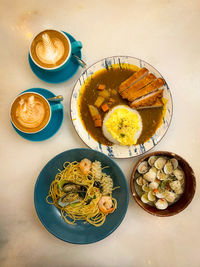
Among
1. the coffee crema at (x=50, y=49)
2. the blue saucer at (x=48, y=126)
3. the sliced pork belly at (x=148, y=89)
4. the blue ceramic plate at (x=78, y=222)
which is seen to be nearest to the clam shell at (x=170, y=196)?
the blue ceramic plate at (x=78, y=222)

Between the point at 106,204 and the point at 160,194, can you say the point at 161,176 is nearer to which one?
the point at 160,194

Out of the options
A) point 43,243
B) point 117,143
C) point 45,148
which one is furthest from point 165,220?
point 45,148

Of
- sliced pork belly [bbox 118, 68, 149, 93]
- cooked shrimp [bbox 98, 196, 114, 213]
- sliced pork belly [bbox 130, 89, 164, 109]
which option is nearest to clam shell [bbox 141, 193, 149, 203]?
cooked shrimp [bbox 98, 196, 114, 213]

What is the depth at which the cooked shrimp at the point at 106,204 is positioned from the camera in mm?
2176

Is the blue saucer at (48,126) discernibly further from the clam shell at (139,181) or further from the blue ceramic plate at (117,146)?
the clam shell at (139,181)

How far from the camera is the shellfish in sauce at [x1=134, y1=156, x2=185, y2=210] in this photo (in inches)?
88.3

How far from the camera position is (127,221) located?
2371 millimetres

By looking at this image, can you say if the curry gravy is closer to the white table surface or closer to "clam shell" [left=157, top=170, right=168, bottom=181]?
the white table surface

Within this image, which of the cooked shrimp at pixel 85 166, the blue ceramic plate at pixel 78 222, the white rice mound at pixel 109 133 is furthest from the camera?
the white rice mound at pixel 109 133

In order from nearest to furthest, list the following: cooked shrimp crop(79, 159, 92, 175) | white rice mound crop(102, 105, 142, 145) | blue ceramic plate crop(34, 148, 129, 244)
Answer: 1. blue ceramic plate crop(34, 148, 129, 244)
2. cooked shrimp crop(79, 159, 92, 175)
3. white rice mound crop(102, 105, 142, 145)

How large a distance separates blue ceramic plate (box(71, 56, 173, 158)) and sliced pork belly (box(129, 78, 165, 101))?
2.0 inches

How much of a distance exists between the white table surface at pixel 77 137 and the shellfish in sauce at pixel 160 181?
153 millimetres

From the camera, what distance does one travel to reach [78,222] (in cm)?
225

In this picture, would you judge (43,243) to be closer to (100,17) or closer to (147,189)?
(147,189)
